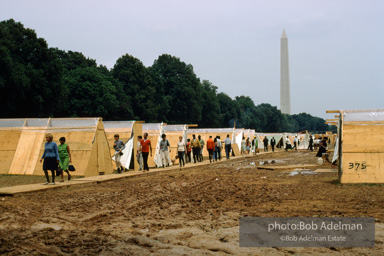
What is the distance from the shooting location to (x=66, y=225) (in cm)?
912

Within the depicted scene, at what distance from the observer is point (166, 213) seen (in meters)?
10.7

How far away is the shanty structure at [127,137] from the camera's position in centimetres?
2538

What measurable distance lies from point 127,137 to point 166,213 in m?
16.3

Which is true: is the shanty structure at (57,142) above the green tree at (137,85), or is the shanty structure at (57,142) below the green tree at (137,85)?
below

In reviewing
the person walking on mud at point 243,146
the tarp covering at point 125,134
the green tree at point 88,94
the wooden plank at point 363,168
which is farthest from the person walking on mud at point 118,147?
the green tree at point 88,94

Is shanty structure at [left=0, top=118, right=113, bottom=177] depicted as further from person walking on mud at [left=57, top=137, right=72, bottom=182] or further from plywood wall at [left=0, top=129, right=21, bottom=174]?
person walking on mud at [left=57, top=137, right=72, bottom=182]

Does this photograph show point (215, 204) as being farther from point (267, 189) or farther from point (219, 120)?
point (219, 120)

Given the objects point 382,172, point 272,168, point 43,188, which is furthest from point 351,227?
point 272,168

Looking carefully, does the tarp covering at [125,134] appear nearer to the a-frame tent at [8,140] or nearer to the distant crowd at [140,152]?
the distant crowd at [140,152]

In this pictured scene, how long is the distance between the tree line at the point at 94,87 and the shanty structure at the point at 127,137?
791 inches

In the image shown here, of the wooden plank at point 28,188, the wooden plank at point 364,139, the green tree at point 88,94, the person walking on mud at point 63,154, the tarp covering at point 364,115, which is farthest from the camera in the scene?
the green tree at point 88,94

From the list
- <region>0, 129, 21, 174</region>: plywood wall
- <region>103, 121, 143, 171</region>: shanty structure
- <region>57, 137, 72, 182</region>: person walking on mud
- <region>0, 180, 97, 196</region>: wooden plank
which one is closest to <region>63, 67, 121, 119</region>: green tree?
<region>103, 121, 143, 171</region>: shanty structure

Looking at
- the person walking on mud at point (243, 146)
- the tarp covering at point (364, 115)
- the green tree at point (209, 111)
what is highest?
the green tree at point (209, 111)

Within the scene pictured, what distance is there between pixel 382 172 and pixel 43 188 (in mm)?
11400
